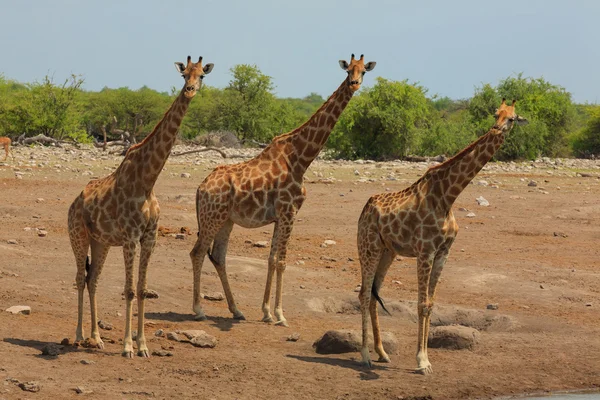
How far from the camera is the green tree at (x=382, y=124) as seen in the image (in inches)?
1454

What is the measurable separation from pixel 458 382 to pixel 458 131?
29238 mm

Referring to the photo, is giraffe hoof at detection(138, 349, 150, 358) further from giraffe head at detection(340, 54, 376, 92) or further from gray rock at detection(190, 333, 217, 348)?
giraffe head at detection(340, 54, 376, 92)

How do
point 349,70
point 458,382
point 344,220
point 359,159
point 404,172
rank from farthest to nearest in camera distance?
point 359,159, point 404,172, point 344,220, point 349,70, point 458,382

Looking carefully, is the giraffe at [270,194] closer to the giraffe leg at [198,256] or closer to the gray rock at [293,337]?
the giraffe leg at [198,256]

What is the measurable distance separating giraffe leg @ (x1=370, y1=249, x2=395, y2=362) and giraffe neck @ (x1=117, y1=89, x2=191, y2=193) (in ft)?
8.89

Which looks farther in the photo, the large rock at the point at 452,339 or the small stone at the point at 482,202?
the small stone at the point at 482,202

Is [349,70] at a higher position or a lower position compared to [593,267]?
higher

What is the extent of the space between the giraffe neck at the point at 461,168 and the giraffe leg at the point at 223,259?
135 inches

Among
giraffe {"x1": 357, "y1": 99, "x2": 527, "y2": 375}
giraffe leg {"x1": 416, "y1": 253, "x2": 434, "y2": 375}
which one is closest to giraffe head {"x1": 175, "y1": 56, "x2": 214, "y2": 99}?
giraffe {"x1": 357, "y1": 99, "x2": 527, "y2": 375}

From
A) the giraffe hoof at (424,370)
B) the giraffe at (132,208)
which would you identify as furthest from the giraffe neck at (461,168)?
the giraffe at (132,208)

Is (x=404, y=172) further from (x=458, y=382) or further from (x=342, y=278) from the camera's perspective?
(x=458, y=382)

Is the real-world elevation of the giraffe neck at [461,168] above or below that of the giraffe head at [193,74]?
below

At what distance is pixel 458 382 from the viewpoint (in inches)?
415

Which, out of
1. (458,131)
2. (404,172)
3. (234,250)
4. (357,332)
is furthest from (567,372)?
(458,131)
